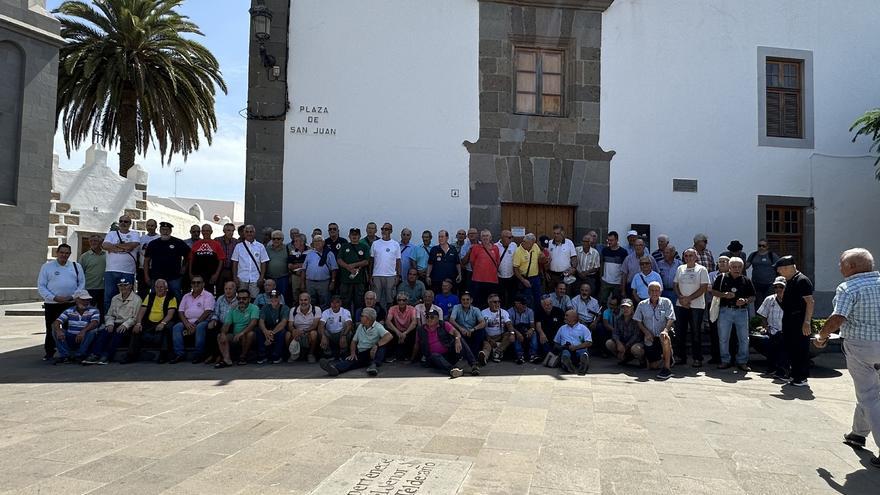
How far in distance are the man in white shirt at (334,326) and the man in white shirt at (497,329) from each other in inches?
74.0

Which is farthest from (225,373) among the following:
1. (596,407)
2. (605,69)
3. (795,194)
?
(795,194)

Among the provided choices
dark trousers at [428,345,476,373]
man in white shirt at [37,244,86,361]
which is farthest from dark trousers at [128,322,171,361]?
dark trousers at [428,345,476,373]

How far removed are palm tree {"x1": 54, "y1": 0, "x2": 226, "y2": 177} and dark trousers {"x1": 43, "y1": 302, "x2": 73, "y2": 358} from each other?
962 centimetres

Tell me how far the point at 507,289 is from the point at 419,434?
4.76m

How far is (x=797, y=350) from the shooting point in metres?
6.74

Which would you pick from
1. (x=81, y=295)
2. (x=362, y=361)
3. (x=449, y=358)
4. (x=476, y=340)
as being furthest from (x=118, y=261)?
(x=476, y=340)

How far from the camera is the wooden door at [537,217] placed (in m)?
10.4

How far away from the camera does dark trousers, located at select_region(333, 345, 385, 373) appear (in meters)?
7.16

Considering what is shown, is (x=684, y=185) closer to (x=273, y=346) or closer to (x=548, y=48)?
(x=548, y=48)

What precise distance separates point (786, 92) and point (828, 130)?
105 cm

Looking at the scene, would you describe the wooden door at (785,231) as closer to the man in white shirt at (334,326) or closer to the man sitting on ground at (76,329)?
the man in white shirt at (334,326)

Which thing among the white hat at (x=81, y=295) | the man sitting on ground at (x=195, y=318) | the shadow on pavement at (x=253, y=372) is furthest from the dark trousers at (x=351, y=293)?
the white hat at (x=81, y=295)

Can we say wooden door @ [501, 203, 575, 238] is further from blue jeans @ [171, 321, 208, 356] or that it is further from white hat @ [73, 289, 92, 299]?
white hat @ [73, 289, 92, 299]

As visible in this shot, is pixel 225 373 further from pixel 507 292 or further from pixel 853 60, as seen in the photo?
pixel 853 60
